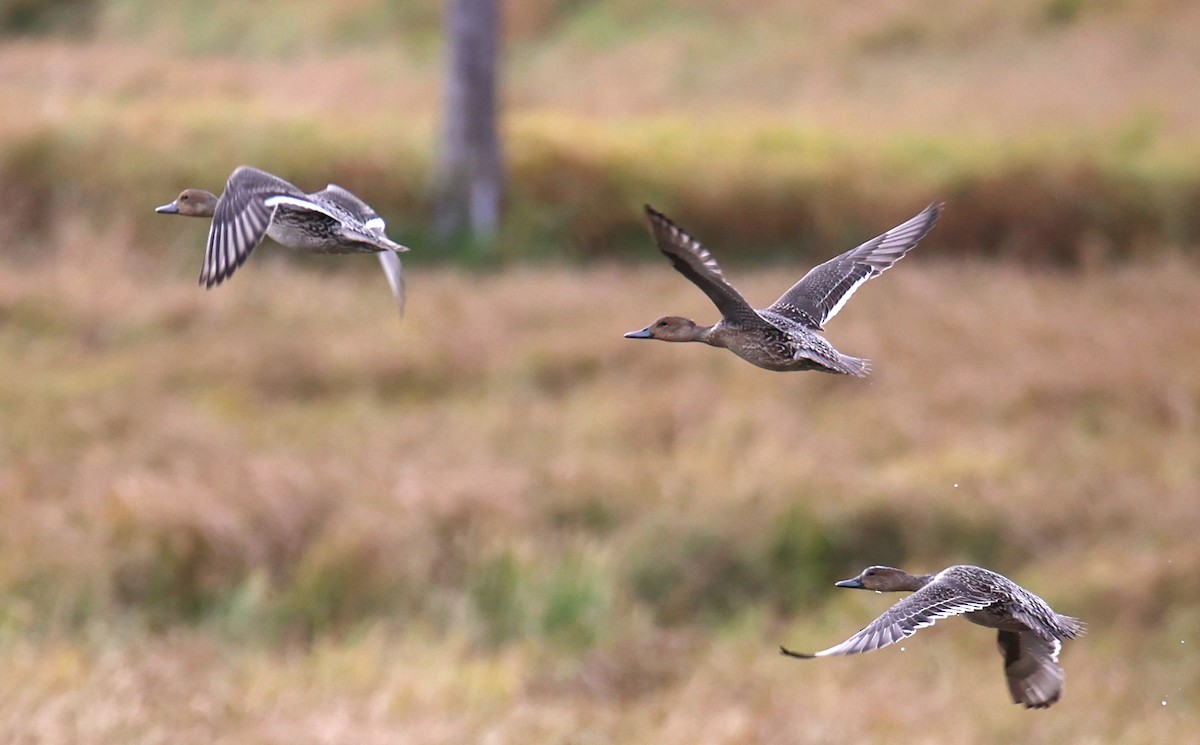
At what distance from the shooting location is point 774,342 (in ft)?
7.06

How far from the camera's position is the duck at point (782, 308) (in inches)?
72.2

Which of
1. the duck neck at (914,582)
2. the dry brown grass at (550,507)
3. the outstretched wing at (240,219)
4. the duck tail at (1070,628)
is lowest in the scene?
the dry brown grass at (550,507)

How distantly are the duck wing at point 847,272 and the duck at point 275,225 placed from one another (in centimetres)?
63

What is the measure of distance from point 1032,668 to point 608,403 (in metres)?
6.24

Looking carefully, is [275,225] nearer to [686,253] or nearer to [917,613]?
[686,253]

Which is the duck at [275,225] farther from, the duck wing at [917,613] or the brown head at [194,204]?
the duck wing at [917,613]

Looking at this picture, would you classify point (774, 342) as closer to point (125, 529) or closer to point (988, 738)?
point (988, 738)

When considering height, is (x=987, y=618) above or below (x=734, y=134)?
above

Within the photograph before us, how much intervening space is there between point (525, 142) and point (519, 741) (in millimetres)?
6962

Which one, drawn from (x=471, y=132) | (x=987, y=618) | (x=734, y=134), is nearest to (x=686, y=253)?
(x=987, y=618)

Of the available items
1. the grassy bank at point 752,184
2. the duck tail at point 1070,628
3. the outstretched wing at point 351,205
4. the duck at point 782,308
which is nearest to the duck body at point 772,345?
the duck at point 782,308

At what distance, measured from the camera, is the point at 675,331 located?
89.3 inches

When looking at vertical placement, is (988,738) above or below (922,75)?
below

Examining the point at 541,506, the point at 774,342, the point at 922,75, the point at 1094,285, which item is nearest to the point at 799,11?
the point at 922,75
